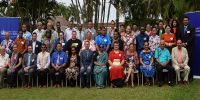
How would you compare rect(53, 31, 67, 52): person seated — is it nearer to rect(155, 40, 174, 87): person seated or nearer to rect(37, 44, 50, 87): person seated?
rect(37, 44, 50, 87): person seated

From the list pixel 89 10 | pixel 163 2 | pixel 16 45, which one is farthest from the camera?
pixel 163 2

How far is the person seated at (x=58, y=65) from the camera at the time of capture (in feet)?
42.0

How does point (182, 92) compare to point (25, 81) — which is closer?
point (182, 92)

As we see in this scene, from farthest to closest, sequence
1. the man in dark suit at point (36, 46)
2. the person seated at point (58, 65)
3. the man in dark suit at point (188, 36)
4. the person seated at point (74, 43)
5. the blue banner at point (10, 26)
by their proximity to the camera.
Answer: the blue banner at point (10, 26)
the man in dark suit at point (36, 46)
the person seated at point (74, 43)
the person seated at point (58, 65)
the man in dark suit at point (188, 36)

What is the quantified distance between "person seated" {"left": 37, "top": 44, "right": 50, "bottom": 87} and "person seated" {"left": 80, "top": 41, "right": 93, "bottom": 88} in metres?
1.04

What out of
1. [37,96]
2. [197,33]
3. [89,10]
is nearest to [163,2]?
[89,10]

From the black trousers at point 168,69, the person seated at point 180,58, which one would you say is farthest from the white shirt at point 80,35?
the person seated at point 180,58

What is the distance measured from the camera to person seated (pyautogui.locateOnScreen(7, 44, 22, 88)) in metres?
13.0

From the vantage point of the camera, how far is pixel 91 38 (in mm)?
13359

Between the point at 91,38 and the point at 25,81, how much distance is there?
91.9 inches

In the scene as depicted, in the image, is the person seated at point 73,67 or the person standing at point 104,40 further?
the person standing at point 104,40

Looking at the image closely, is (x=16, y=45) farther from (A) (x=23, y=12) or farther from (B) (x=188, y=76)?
(A) (x=23, y=12)

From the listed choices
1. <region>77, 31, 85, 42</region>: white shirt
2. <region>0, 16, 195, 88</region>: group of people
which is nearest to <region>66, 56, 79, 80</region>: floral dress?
<region>0, 16, 195, 88</region>: group of people

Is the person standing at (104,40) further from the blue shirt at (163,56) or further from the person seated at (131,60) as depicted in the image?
the blue shirt at (163,56)
